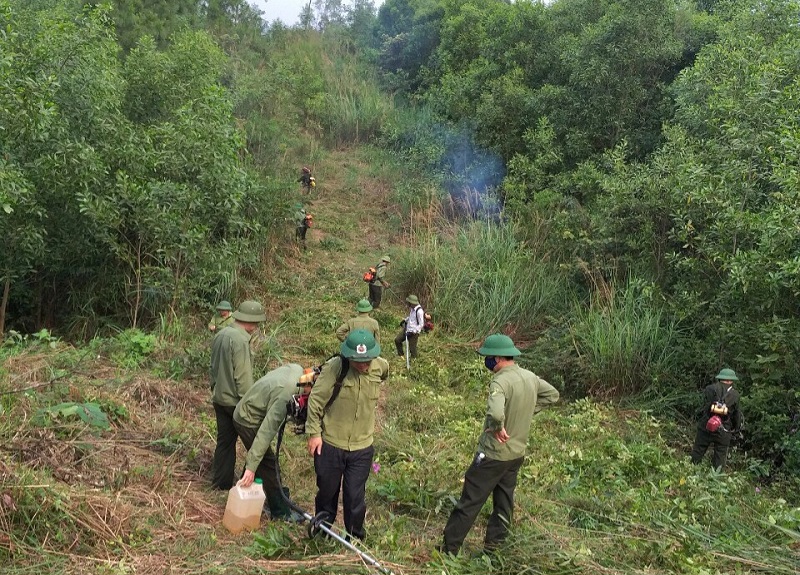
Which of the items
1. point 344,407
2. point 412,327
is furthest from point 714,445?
point 344,407

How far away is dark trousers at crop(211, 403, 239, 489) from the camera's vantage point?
491 cm

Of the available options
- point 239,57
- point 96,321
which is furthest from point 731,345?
point 239,57

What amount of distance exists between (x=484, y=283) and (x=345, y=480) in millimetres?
7692

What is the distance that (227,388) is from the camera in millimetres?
4887

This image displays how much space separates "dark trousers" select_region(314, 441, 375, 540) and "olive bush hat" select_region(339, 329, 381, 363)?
0.62m

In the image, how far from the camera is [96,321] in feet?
30.9

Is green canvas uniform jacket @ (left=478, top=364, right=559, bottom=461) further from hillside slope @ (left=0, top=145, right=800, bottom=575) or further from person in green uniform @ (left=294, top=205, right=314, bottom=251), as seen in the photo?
person in green uniform @ (left=294, top=205, right=314, bottom=251)

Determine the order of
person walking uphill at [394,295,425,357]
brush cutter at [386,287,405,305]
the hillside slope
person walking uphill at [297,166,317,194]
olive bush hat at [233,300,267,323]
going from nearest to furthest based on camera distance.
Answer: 1. the hillside slope
2. olive bush hat at [233,300,267,323]
3. person walking uphill at [394,295,425,357]
4. brush cutter at [386,287,405,305]
5. person walking uphill at [297,166,317,194]

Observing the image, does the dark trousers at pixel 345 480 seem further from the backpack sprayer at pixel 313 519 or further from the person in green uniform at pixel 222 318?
the person in green uniform at pixel 222 318

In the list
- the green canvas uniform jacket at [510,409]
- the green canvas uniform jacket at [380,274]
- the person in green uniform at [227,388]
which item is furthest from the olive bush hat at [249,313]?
the green canvas uniform jacket at [380,274]

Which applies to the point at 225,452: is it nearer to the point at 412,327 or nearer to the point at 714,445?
the point at 412,327

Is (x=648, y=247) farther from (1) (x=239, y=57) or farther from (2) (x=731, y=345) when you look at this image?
(1) (x=239, y=57)

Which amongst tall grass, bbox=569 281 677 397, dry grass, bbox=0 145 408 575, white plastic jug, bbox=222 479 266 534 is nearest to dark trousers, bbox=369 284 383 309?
tall grass, bbox=569 281 677 397

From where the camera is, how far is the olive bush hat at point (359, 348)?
393cm
